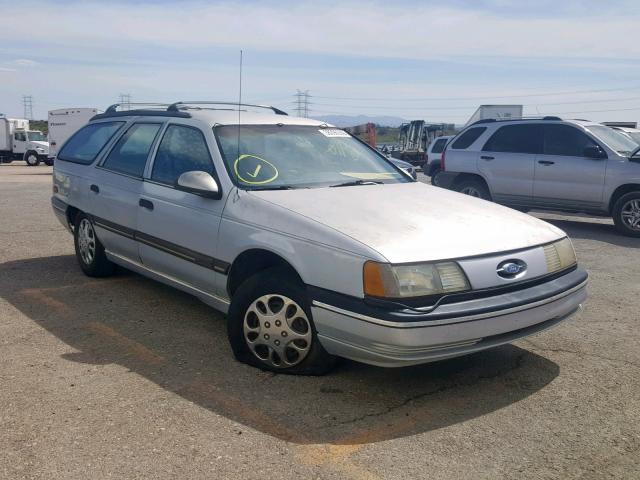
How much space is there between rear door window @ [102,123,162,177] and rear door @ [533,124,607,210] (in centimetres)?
716

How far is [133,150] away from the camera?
5891mm

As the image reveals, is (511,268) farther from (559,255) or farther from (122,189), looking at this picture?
(122,189)

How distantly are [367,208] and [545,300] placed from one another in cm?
117

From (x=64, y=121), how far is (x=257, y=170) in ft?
106

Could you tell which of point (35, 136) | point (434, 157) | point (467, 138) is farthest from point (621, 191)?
point (35, 136)

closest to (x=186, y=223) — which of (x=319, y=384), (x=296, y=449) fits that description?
(x=319, y=384)

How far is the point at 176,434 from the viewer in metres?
3.46

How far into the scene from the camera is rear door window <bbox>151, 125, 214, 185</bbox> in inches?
197

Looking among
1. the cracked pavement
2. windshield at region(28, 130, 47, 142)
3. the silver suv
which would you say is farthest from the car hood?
windshield at region(28, 130, 47, 142)

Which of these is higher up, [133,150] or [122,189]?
[133,150]

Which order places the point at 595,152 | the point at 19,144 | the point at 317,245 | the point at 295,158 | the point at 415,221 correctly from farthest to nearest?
the point at 19,144 → the point at 595,152 → the point at 295,158 → the point at 415,221 → the point at 317,245

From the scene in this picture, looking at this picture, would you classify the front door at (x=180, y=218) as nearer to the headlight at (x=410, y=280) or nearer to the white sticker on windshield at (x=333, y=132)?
the white sticker on windshield at (x=333, y=132)

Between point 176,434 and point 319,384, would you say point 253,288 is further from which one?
point 176,434

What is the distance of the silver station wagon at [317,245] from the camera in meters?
3.68
